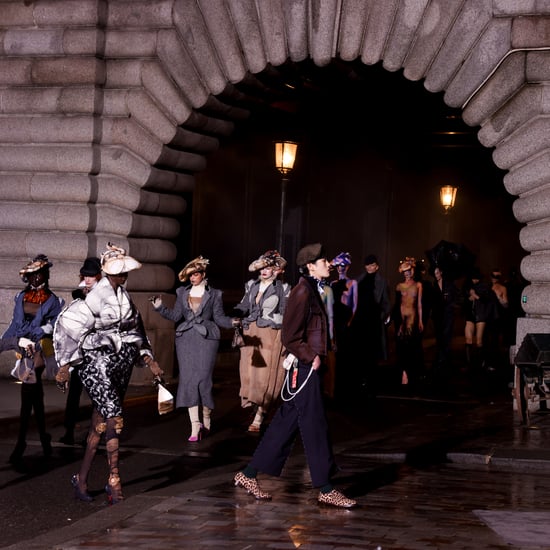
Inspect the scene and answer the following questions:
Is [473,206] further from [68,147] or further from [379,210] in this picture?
[68,147]

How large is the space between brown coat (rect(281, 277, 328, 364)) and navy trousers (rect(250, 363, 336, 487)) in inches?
4.6

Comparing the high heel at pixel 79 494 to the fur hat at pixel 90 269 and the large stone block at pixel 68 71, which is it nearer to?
the fur hat at pixel 90 269

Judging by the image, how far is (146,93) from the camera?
57.0 feet

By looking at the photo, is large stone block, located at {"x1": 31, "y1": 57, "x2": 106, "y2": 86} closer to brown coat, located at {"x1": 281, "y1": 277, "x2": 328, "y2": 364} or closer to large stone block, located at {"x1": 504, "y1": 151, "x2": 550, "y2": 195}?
large stone block, located at {"x1": 504, "y1": 151, "x2": 550, "y2": 195}

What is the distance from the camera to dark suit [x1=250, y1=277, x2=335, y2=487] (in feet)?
31.2

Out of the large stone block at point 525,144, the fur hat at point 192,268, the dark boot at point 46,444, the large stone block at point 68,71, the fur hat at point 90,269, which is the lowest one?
the dark boot at point 46,444

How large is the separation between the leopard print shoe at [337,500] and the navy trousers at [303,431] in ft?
0.85

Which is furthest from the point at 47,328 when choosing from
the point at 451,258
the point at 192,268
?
the point at 451,258

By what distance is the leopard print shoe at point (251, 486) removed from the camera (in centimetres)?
941

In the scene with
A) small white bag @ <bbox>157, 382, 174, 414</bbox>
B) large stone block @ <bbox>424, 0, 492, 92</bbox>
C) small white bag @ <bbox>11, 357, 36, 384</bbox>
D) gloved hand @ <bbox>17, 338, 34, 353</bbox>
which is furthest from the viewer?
large stone block @ <bbox>424, 0, 492, 92</bbox>

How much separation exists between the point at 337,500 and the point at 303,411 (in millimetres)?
699

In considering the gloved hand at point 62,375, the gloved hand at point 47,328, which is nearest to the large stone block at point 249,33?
the gloved hand at point 47,328

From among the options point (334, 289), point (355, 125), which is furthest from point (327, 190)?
point (334, 289)

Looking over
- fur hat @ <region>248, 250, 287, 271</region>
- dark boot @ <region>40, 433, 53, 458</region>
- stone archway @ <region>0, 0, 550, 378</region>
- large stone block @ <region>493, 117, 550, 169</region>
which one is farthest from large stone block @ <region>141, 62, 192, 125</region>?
dark boot @ <region>40, 433, 53, 458</region>
